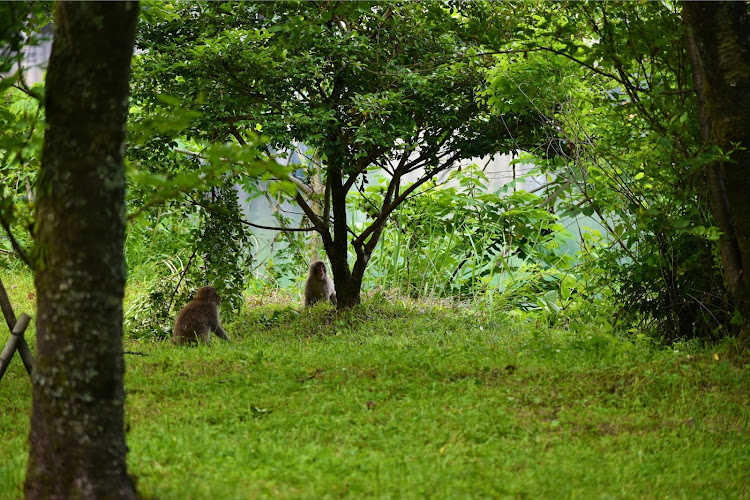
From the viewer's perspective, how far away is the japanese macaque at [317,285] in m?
10.7

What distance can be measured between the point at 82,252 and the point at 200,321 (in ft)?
15.9

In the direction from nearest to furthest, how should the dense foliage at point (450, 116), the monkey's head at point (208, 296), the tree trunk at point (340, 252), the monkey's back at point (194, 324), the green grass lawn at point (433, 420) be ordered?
1. the green grass lawn at point (433, 420)
2. the dense foliage at point (450, 116)
3. the monkey's back at point (194, 324)
4. the monkey's head at point (208, 296)
5. the tree trunk at point (340, 252)

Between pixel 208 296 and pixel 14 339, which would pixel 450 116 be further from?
pixel 14 339

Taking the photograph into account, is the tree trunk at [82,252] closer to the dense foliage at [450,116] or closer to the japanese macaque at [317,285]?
the dense foliage at [450,116]

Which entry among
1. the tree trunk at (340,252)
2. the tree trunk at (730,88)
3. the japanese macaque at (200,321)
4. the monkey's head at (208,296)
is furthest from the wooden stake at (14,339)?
the tree trunk at (730,88)

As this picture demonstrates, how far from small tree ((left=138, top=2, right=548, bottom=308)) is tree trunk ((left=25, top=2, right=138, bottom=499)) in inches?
162

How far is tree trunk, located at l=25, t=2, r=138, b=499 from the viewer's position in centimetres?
315

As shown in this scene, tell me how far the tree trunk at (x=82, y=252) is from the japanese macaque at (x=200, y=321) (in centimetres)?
443

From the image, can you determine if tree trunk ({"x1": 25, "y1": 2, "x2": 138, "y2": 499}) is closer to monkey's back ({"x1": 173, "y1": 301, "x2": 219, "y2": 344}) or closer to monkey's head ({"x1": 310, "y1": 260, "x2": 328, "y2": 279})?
monkey's back ({"x1": 173, "y1": 301, "x2": 219, "y2": 344})

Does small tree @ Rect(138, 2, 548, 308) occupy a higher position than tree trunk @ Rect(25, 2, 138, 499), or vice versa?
small tree @ Rect(138, 2, 548, 308)

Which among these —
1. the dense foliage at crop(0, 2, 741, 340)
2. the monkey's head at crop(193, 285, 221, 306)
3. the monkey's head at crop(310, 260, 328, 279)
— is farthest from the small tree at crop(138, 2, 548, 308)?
the monkey's head at crop(193, 285, 221, 306)

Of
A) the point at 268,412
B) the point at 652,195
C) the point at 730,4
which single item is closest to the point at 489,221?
the point at 652,195

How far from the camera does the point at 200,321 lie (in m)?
7.91

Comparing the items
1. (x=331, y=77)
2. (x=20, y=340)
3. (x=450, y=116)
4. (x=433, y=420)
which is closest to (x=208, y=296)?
(x=331, y=77)
